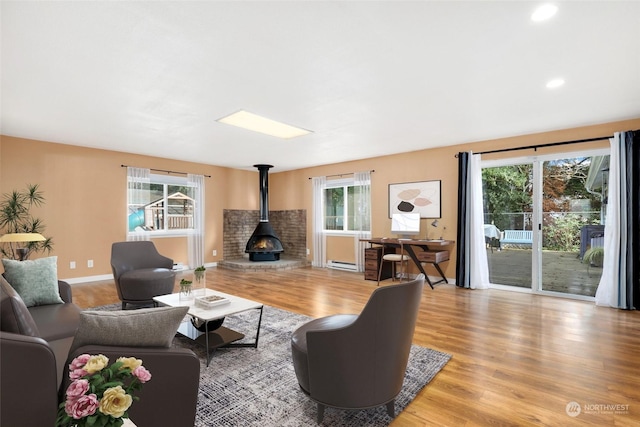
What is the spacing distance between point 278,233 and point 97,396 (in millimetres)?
7234

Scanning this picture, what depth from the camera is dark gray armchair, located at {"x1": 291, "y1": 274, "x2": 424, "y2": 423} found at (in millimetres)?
1603

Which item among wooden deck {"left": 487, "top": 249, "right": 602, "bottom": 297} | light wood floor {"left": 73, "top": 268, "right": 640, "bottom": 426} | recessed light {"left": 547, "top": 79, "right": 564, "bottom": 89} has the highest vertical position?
recessed light {"left": 547, "top": 79, "right": 564, "bottom": 89}

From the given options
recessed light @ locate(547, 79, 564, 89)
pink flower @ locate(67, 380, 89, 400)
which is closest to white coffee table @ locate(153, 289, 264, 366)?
pink flower @ locate(67, 380, 89, 400)

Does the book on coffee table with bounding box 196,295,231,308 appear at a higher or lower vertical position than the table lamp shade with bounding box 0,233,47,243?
lower

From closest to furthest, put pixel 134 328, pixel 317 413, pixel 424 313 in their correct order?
pixel 134 328 → pixel 317 413 → pixel 424 313

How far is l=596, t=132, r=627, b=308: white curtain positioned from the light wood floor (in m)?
0.20

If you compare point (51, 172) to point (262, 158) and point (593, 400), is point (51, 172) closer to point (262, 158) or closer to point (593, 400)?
point (262, 158)

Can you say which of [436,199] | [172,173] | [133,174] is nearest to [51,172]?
[133,174]

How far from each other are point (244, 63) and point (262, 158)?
3838mm

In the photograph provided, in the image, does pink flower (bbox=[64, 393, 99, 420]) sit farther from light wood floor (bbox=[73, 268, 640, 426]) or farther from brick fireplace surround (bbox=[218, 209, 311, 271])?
→ brick fireplace surround (bbox=[218, 209, 311, 271])

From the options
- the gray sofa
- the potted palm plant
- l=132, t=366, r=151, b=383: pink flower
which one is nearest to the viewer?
l=132, t=366, r=151, b=383: pink flower

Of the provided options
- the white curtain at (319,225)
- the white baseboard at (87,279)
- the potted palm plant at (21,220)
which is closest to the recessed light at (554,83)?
the white curtain at (319,225)

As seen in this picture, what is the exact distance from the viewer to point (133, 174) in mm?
5711

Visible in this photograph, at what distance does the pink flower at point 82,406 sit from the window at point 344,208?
18.9 feet
